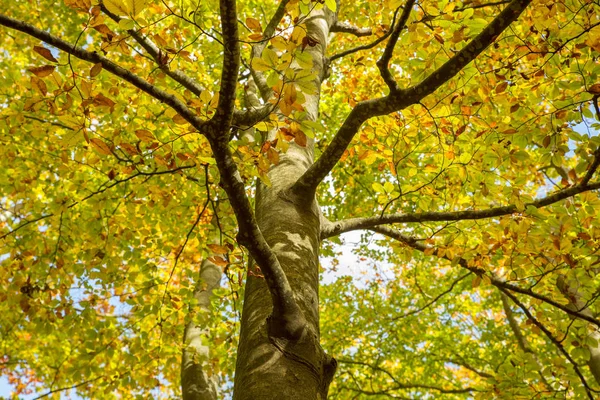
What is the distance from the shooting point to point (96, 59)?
1.58 meters

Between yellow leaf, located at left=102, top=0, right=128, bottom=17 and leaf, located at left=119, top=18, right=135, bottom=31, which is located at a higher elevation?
leaf, located at left=119, top=18, right=135, bottom=31

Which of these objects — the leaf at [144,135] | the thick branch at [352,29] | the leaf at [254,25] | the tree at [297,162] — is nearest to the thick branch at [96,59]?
the tree at [297,162]

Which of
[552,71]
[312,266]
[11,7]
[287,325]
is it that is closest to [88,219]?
[312,266]

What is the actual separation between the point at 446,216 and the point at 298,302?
1302 millimetres

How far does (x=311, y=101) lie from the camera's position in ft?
11.2

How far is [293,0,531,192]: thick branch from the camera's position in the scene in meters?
1.66

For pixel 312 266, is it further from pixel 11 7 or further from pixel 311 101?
pixel 11 7

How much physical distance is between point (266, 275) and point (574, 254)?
8.39 feet

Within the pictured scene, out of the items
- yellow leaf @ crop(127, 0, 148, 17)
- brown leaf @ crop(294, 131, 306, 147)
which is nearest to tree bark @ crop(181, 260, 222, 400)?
brown leaf @ crop(294, 131, 306, 147)

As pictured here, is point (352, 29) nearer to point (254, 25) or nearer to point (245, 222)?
point (254, 25)

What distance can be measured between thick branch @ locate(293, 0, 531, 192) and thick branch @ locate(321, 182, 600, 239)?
52 centimetres

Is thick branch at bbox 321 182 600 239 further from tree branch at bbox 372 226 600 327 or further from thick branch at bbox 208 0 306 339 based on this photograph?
thick branch at bbox 208 0 306 339

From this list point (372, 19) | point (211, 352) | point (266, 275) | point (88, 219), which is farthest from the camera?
point (372, 19)

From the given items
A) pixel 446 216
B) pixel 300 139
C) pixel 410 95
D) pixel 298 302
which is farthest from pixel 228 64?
pixel 446 216
